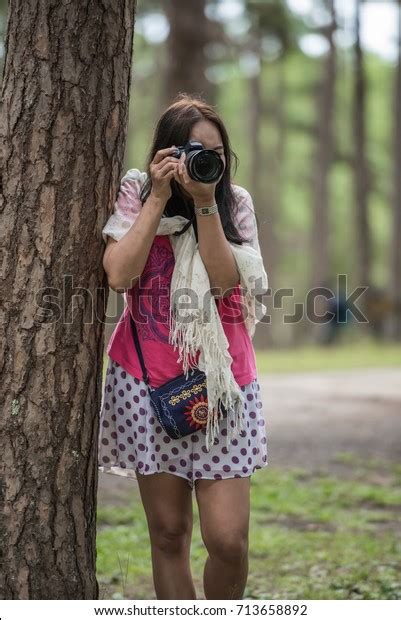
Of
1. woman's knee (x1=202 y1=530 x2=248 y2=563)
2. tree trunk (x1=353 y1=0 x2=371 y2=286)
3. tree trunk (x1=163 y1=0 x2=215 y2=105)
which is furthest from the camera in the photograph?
tree trunk (x1=353 y1=0 x2=371 y2=286)

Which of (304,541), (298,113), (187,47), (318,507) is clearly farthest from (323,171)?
(304,541)

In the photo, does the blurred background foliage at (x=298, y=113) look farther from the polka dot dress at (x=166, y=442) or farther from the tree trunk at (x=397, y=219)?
the polka dot dress at (x=166, y=442)

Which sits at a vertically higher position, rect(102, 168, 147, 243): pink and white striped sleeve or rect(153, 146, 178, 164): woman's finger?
rect(153, 146, 178, 164): woman's finger

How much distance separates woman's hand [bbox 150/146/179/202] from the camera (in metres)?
3.20

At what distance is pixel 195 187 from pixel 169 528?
1309mm

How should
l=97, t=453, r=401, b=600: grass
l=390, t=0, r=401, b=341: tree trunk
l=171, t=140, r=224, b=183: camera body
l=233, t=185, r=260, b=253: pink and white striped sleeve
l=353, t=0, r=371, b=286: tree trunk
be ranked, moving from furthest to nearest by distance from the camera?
l=390, t=0, r=401, b=341: tree trunk
l=353, t=0, r=371, b=286: tree trunk
l=97, t=453, r=401, b=600: grass
l=233, t=185, r=260, b=253: pink and white striped sleeve
l=171, t=140, r=224, b=183: camera body

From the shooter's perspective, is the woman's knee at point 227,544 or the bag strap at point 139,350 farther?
the bag strap at point 139,350

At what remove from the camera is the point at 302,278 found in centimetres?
4369

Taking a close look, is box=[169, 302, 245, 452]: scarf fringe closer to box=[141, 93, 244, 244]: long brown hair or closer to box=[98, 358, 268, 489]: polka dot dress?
box=[98, 358, 268, 489]: polka dot dress

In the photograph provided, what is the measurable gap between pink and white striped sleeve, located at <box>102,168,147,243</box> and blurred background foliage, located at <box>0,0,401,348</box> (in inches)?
302

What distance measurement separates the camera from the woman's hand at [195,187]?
3.15 m

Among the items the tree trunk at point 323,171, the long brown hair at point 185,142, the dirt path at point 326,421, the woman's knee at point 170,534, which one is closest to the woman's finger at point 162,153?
the long brown hair at point 185,142

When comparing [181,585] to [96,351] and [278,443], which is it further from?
[278,443]

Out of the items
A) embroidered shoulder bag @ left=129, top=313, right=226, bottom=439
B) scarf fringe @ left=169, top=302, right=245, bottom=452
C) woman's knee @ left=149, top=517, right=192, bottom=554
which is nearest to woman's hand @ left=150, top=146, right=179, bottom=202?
scarf fringe @ left=169, top=302, right=245, bottom=452
